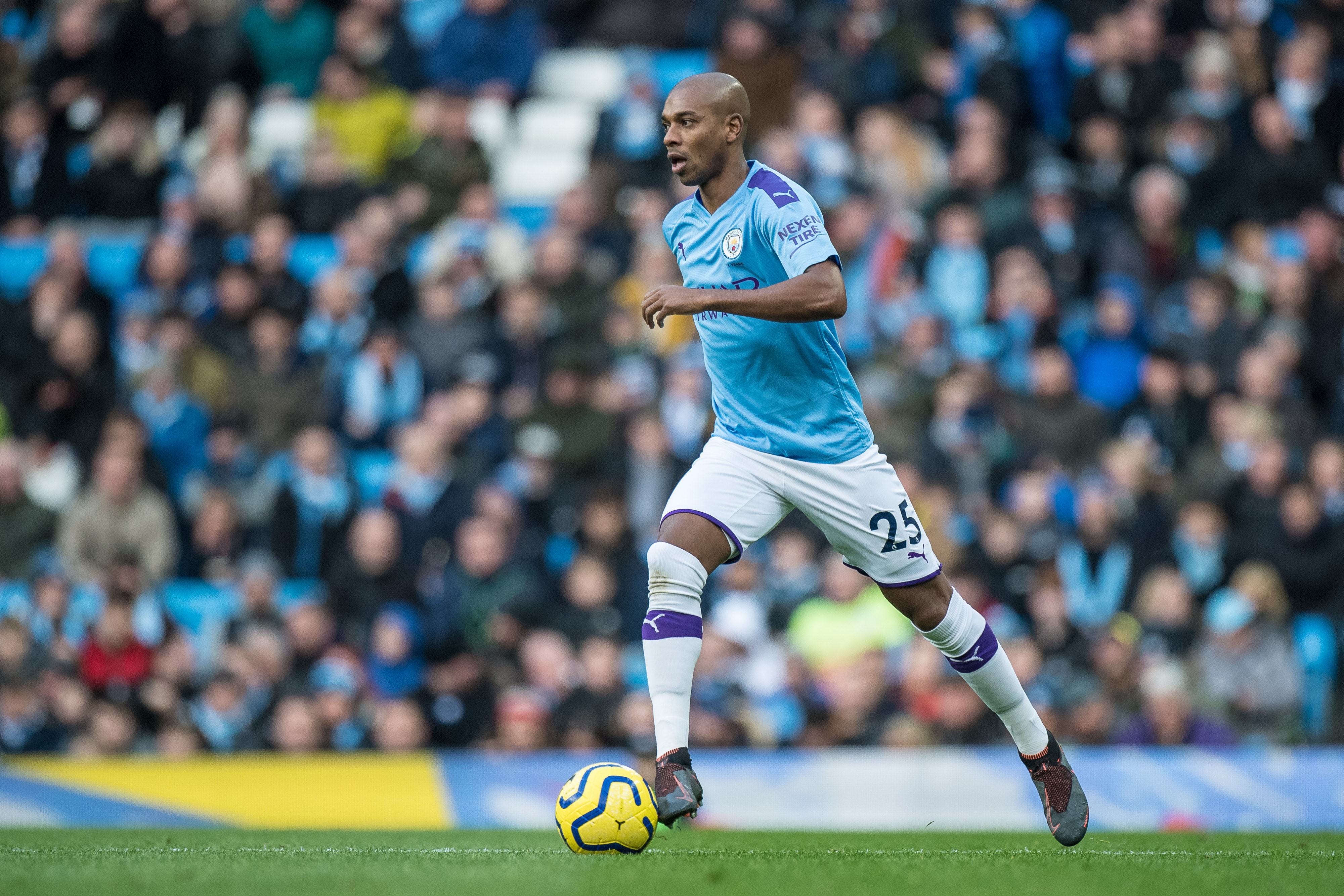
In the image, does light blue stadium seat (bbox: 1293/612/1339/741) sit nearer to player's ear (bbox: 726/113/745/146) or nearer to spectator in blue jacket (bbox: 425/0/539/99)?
player's ear (bbox: 726/113/745/146)

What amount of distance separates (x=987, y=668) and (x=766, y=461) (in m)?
Result: 1.26

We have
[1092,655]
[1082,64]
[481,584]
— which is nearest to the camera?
[1092,655]

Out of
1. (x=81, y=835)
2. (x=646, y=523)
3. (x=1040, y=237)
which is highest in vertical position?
(x=81, y=835)

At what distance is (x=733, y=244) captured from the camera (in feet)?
21.6

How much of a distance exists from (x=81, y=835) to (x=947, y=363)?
24.6 ft

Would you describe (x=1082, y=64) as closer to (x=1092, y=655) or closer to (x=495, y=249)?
(x=495, y=249)

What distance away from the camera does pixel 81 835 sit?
26.7 ft

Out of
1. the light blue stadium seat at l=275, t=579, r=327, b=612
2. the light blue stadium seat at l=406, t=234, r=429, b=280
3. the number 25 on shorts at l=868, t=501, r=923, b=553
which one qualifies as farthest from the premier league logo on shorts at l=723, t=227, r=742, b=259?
the light blue stadium seat at l=406, t=234, r=429, b=280

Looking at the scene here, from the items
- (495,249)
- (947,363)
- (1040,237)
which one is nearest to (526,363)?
(495,249)

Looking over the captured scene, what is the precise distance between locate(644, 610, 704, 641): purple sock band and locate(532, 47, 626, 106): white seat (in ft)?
38.4

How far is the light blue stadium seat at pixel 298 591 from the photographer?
12534mm

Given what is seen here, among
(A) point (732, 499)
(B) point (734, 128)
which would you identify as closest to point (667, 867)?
(A) point (732, 499)

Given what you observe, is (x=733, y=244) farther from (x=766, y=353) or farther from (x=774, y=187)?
(x=766, y=353)

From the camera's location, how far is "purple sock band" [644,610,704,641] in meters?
6.32
